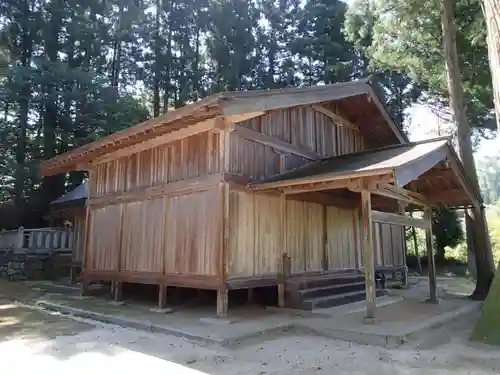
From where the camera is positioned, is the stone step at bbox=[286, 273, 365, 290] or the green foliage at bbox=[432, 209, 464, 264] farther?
the green foliage at bbox=[432, 209, 464, 264]

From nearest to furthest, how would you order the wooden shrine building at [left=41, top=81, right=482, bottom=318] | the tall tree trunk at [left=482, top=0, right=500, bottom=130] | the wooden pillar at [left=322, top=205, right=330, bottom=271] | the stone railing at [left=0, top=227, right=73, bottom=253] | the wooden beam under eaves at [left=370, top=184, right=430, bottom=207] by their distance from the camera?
the tall tree trunk at [left=482, top=0, right=500, bottom=130] < the wooden beam under eaves at [left=370, top=184, right=430, bottom=207] < the wooden shrine building at [left=41, top=81, right=482, bottom=318] < the wooden pillar at [left=322, top=205, right=330, bottom=271] < the stone railing at [left=0, top=227, right=73, bottom=253]

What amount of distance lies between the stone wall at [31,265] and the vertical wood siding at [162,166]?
6902 mm

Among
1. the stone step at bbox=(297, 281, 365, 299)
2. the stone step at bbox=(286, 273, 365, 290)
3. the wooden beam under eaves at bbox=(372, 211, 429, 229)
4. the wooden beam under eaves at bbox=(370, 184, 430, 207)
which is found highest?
the wooden beam under eaves at bbox=(370, 184, 430, 207)

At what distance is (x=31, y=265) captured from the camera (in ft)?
49.2

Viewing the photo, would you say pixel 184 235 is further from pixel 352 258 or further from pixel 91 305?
pixel 352 258

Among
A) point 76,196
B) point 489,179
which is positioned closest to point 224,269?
point 76,196

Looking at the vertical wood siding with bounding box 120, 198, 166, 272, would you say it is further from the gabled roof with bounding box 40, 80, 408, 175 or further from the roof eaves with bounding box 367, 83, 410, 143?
the roof eaves with bounding box 367, 83, 410, 143

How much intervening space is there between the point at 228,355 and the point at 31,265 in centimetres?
1336

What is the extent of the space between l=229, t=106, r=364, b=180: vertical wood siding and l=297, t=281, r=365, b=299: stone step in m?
2.35

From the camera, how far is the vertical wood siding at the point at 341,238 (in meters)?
8.64

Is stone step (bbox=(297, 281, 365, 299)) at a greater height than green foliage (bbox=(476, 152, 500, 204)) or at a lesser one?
lesser

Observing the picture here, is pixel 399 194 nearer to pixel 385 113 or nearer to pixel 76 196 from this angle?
pixel 385 113

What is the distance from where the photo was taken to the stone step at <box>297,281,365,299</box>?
720 cm

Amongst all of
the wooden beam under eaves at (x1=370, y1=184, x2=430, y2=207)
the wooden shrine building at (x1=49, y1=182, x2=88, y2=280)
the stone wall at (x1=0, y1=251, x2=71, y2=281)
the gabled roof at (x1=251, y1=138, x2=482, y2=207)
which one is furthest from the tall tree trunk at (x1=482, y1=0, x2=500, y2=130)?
the stone wall at (x1=0, y1=251, x2=71, y2=281)
